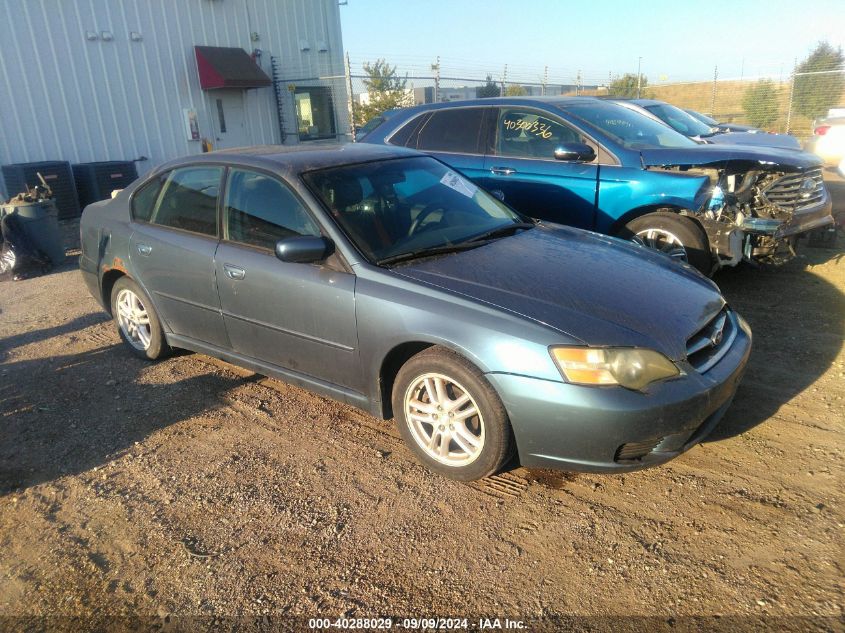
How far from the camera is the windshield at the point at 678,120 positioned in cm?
940

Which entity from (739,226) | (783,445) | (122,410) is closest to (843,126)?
(739,226)

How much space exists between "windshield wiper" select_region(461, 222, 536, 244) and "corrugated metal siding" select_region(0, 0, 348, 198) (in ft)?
38.0

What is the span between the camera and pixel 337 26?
61.9 ft

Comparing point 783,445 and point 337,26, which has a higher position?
point 337,26

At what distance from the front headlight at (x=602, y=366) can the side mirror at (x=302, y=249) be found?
53.5 inches

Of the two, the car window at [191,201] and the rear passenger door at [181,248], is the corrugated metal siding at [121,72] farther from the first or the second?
the car window at [191,201]

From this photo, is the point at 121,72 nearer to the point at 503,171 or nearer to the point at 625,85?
the point at 503,171

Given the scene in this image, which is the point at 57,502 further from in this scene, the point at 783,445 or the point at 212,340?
the point at 783,445

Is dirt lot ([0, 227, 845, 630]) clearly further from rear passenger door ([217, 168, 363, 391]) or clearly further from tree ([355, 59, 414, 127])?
tree ([355, 59, 414, 127])

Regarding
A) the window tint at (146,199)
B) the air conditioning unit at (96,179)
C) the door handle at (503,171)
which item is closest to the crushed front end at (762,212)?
the door handle at (503,171)

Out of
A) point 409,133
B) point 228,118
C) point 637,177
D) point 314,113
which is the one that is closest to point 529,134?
point 637,177

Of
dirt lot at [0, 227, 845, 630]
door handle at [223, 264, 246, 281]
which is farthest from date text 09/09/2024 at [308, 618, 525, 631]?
door handle at [223, 264, 246, 281]

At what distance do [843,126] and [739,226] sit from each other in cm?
895

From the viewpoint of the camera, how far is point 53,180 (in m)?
11.5
